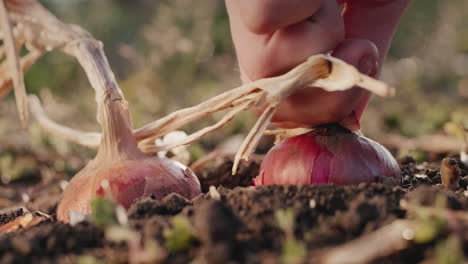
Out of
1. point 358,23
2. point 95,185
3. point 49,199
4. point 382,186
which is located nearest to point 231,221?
point 382,186

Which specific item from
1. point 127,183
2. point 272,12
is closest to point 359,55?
point 272,12

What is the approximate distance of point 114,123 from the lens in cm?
118

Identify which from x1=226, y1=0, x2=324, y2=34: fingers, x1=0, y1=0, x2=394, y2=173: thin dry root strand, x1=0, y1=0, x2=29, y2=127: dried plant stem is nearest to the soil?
x1=0, y1=0, x2=394, y2=173: thin dry root strand

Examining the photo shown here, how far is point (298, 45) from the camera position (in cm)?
97

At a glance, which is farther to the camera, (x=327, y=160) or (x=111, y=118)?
(x=111, y=118)

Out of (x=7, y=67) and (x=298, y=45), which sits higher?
(x=298, y=45)

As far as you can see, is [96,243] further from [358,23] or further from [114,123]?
[358,23]

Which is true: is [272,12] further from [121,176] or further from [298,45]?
[121,176]

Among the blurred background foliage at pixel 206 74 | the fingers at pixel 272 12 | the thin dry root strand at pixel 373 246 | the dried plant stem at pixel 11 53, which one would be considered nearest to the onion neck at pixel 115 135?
the dried plant stem at pixel 11 53

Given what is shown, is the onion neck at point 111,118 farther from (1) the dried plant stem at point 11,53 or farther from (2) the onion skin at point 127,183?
(1) the dried plant stem at point 11,53

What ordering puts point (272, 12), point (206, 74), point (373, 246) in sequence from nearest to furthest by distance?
point (373, 246), point (272, 12), point (206, 74)

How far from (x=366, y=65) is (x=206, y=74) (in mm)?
3249

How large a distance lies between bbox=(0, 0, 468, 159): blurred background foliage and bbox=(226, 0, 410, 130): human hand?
1.18 metres

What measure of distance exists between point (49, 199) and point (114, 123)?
0.38 m
